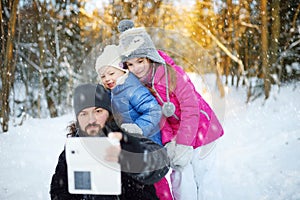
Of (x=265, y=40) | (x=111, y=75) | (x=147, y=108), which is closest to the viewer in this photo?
(x=147, y=108)

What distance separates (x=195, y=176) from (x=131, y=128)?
1.13 m

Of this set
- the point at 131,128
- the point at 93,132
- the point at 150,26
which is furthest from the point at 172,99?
the point at 150,26

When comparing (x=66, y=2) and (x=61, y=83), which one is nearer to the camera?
(x=66, y=2)

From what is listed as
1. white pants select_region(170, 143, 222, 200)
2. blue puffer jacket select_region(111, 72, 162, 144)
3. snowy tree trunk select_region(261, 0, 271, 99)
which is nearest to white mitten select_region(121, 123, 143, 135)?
blue puffer jacket select_region(111, 72, 162, 144)

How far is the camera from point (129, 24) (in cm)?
241

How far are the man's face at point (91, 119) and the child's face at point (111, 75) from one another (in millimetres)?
270

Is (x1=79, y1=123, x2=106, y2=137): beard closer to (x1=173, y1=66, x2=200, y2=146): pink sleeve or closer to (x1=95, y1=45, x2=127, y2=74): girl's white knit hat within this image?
(x1=95, y1=45, x2=127, y2=74): girl's white knit hat

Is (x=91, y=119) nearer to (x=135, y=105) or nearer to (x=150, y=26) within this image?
(x=135, y=105)

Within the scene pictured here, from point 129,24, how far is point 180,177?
3.54 ft

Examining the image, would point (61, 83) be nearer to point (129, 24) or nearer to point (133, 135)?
point (129, 24)

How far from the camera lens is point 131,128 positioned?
1.69 m

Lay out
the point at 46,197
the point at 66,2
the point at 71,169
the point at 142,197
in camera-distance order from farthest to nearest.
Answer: the point at 66,2 < the point at 46,197 < the point at 142,197 < the point at 71,169

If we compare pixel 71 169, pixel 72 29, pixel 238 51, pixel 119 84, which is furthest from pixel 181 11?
pixel 71 169

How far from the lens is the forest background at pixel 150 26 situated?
678cm
